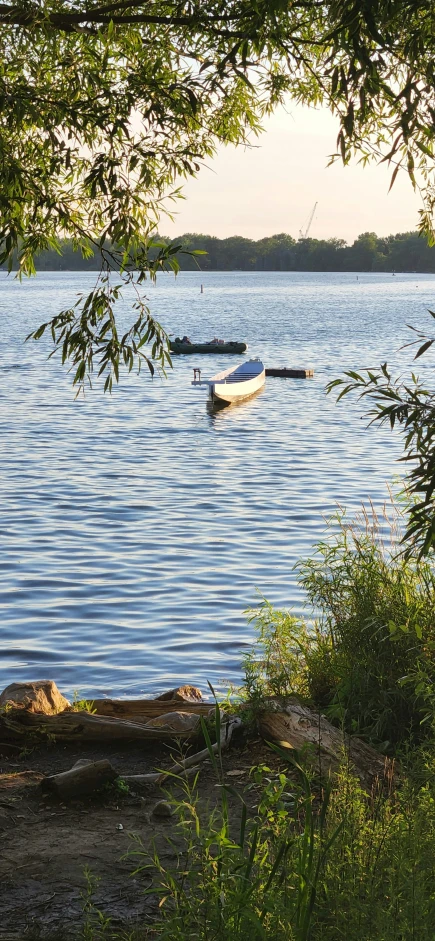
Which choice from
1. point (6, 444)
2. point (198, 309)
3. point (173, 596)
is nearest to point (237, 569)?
point (173, 596)

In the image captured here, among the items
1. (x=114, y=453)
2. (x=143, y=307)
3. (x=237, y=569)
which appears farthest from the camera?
(x=114, y=453)

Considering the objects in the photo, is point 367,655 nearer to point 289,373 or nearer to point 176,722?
point 176,722

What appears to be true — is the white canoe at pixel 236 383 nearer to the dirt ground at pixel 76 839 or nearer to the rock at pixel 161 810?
the dirt ground at pixel 76 839

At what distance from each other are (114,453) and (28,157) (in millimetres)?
16232

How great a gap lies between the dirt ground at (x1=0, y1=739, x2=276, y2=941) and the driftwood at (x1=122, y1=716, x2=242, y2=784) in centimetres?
6

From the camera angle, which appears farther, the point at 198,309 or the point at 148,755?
the point at 198,309

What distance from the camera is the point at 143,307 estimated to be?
7539mm

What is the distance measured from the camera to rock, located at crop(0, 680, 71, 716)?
734 cm

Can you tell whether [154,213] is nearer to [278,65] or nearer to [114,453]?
[278,65]

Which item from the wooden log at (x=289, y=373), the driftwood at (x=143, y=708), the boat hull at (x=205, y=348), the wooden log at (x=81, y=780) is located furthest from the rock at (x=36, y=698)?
the boat hull at (x=205, y=348)

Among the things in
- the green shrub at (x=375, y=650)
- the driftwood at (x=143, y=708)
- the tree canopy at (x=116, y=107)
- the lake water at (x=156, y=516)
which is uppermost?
the tree canopy at (x=116, y=107)

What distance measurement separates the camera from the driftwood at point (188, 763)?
5895 mm

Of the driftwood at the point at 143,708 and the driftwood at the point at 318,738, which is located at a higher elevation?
the driftwood at the point at 318,738

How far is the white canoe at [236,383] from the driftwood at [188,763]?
2683cm
